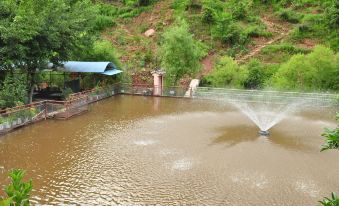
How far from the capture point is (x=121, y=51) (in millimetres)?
44281

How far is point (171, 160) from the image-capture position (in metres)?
16.2

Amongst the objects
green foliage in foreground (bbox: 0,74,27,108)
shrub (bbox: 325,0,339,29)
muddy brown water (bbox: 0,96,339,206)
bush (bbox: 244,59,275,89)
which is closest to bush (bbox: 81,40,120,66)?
green foliage in foreground (bbox: 0,74,27,108)

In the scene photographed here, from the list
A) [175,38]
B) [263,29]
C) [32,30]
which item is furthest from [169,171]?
[263,29]

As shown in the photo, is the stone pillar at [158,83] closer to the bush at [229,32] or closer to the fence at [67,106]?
the fence at [67,106]

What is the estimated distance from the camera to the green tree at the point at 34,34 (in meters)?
22.1

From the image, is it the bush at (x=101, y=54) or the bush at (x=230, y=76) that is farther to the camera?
the bush at (x=101, y=54)

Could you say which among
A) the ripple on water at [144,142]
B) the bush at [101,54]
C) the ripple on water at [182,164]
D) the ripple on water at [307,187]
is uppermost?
the bush at [101,54]

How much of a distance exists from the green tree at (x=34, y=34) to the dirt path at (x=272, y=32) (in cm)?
2014

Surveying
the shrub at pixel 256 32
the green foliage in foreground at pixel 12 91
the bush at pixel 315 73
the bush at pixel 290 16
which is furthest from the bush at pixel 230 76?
the green foliage in foreground at pixel 12 91

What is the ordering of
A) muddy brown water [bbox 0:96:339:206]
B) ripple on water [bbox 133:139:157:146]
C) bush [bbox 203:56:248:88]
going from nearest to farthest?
muddy brown water [bbox 0:96:339:206] → ripple on water [bbox 133:139:157:146] → bush [bbox 203:56:248:88]

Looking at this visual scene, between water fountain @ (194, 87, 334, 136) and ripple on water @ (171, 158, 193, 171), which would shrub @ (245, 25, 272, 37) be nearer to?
water fountain @ (194, 87, 334, 136)

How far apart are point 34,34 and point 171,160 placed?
39.7 feet

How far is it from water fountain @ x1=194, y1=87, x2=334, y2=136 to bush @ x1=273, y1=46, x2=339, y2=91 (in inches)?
91.6

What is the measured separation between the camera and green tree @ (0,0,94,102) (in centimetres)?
2208
